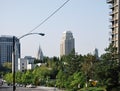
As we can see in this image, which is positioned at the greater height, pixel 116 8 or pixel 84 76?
pixel 116 8

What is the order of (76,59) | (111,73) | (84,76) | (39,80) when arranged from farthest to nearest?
(39,80) → (76,59) → (84,76) → (111,73)

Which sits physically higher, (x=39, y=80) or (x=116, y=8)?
(x=116, y=8)

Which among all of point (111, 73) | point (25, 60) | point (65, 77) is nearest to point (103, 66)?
point (111, 73)

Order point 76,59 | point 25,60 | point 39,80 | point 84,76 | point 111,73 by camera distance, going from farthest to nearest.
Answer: point 25,60, point 39,80, point 76,59, point 84,76, point 111,73

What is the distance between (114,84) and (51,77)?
203 feet

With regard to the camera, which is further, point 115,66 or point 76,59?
point 76,59

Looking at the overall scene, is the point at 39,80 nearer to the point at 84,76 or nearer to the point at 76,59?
the point at 76,59

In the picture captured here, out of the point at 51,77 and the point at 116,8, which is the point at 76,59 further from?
the point at 51,77

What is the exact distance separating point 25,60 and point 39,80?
79762 millimetres

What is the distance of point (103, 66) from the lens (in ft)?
206

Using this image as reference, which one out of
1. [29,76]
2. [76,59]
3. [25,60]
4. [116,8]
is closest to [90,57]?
[76,59]

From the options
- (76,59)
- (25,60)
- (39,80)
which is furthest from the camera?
(25,60)

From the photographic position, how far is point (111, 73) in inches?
2443

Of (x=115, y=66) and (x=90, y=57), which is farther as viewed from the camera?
(x=90, y=57)
